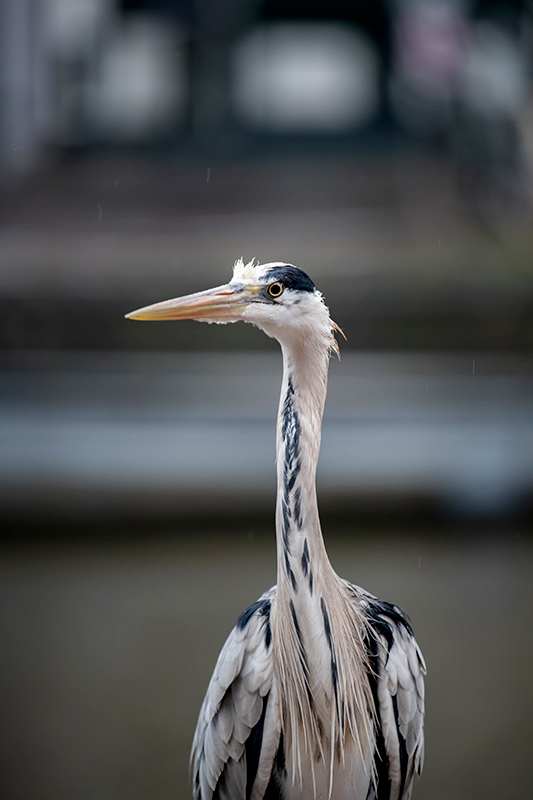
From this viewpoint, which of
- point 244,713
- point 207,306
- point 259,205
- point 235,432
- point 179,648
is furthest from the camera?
point 259,205

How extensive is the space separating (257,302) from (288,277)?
3 centimetres

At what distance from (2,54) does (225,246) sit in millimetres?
1405

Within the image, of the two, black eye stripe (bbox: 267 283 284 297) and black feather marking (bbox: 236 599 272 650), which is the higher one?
black eye stripe (bbox: 267 283 284 297)

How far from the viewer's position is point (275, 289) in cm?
50

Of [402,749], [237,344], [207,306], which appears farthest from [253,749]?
[237,344]

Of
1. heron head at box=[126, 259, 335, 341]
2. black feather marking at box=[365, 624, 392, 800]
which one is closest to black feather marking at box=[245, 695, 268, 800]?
black feather marking at box=[365, 624, 392, 800]

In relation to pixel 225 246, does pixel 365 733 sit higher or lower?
lower

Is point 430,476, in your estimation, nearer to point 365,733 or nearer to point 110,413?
point 110,413

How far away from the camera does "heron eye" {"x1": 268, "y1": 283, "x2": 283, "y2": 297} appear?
50cm

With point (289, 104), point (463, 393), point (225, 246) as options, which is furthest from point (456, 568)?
point (289, 104)

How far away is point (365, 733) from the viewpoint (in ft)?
2.05

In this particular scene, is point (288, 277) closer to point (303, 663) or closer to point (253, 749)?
point (303, 663)

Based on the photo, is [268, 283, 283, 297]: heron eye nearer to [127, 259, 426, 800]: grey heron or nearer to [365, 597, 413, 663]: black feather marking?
[127, 259, 426, 800]: grey heron

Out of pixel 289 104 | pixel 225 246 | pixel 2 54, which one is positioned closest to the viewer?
pixel 225 246
